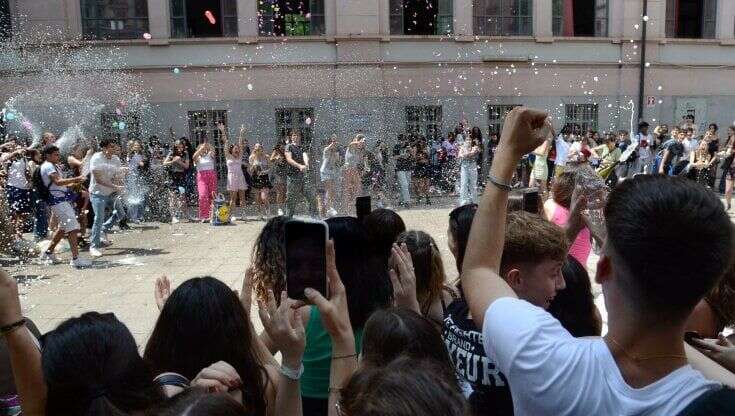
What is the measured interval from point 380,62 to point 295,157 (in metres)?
6.51

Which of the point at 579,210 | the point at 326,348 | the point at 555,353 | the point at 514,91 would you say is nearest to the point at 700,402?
the point at 555,353

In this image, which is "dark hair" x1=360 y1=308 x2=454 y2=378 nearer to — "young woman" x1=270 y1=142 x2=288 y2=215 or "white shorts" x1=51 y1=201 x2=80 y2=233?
"white shorts" x1=51 y1=201 x2=80 y2=233

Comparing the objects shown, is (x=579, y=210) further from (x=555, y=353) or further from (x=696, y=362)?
(x=555, y=353)

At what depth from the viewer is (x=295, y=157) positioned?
1179 centimetres

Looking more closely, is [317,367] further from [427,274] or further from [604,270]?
[604,270]

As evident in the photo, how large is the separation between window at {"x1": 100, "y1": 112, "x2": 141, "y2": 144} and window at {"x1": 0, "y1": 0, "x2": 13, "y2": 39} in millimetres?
3329

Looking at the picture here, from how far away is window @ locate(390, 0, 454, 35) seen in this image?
17984 millimetres

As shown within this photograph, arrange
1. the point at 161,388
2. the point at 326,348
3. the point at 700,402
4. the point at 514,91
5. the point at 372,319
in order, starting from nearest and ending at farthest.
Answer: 1. the point at 700,402
2. the point at 161,388
3. the point at 372,319
4. the point at 326,348
5. the point at 514,91

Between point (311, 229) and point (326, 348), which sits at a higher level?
point (311, 229)

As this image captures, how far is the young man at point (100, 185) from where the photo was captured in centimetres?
861

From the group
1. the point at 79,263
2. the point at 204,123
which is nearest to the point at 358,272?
the point at 79,263

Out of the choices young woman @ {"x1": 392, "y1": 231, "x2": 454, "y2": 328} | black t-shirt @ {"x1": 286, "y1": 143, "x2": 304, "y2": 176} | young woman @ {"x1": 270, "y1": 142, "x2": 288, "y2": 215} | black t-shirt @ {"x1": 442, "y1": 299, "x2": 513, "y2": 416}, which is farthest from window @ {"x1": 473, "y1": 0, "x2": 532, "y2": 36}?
black t-shirt @ {"x1": 442, "y1": 299, "x2": 513, "y2": 416}

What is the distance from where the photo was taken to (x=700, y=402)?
0.94 metres

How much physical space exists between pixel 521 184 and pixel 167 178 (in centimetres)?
789
